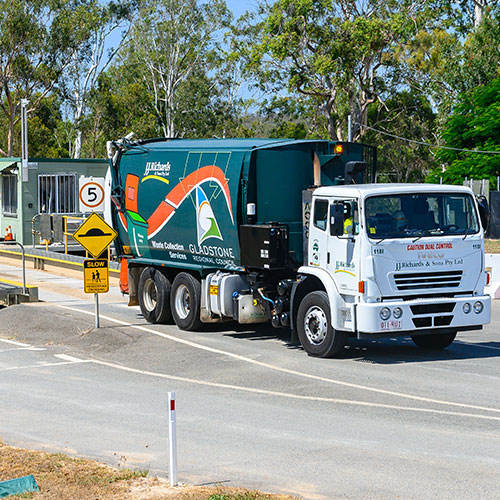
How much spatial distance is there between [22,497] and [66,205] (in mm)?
29046

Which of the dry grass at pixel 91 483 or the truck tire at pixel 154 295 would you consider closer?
the dry grass at pixel 91 483

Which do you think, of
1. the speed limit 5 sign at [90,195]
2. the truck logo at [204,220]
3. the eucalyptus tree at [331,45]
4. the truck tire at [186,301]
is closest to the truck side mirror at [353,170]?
the truck logo at [204,220]

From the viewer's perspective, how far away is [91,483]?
7.94 metres

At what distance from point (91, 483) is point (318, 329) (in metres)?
7.30

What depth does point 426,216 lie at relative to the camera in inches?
556

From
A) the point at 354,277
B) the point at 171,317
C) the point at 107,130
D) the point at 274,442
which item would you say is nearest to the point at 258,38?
the point at 107,130

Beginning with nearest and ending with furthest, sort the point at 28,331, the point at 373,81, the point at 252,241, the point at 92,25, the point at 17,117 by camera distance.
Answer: the point at 252,241
the point at 28,331
the point at 373,81
the point at 92,25
the point at 17,117

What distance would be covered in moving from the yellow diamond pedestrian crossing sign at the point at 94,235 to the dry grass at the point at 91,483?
29.4 ft

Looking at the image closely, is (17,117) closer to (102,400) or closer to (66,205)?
(66,205)

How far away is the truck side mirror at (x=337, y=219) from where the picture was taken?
1381cm

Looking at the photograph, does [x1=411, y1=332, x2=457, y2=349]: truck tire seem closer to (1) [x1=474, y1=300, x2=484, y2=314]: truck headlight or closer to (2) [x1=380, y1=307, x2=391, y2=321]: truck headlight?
(1) [x1=474, y1=300, x2=484, y2=314]: truck headlight

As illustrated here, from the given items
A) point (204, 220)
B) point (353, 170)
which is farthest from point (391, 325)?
point (204, 220)

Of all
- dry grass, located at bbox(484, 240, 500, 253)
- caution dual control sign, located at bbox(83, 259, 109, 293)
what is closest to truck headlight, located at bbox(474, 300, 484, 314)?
caution dual control sign, located at bbox(83, 259, 109, 293)

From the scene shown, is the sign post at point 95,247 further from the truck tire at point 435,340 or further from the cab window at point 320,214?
the truck tire at point 435,340
